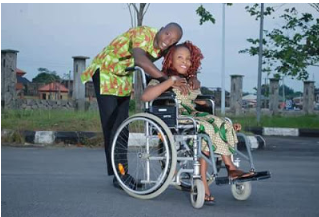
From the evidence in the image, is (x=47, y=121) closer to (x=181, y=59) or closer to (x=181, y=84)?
(x=181, y=59)

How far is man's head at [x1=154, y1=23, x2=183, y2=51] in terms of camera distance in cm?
450

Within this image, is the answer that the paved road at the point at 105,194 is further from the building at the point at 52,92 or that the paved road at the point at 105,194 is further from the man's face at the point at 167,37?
Answer: the building at the point at 52,92

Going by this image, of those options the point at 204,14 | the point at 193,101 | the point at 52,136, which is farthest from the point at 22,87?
the point at 193,101

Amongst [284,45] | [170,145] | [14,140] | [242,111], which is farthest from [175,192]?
[242,111]

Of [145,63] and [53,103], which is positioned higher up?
[145,63]

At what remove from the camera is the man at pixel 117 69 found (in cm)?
462

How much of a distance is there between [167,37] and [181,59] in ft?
0.62

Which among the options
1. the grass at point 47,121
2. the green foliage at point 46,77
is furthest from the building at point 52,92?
the grass at point 47,121

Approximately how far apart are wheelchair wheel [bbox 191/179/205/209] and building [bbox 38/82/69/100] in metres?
16.6

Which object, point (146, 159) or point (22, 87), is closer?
point (146, 159)

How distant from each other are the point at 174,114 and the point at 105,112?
0.81 metres

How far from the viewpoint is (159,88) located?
14.2 feet

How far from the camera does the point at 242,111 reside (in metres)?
24.0

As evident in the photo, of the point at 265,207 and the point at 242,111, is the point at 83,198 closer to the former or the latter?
the point at 265,207
